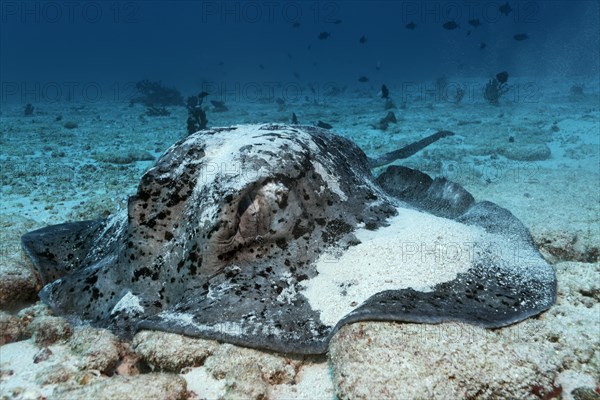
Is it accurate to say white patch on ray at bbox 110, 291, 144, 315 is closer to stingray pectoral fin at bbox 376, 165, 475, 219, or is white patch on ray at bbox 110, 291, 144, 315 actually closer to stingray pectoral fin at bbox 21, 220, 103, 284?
stingray pectoral fin at bbox 21, 220, 103, 284

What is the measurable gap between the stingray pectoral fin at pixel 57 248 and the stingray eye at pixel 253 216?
2081 mm

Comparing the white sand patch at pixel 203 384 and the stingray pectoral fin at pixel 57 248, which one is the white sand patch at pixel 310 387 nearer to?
the white sand patch at pixel 203 384

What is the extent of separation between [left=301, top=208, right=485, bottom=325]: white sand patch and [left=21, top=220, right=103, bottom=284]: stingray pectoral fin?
2.78 meters

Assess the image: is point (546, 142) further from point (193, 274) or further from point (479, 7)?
point (479, 7)

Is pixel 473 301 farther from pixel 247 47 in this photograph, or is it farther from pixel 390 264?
pixel 247 47

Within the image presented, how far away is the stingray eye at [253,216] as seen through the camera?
3270 mm

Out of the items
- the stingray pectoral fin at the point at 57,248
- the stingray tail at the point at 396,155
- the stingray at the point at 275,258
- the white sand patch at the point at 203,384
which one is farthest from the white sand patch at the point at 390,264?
the stingray pectoral fin at the point at 57,248

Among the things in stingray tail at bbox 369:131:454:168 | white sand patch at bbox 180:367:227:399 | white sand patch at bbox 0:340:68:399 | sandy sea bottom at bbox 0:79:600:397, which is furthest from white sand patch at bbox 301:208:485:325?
stingray tail at bbox 369:131:454:168

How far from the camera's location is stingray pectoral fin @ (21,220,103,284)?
13.2ft

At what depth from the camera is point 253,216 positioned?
10.8 ft

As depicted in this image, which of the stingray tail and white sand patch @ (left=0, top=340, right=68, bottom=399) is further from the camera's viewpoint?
the stingray tail

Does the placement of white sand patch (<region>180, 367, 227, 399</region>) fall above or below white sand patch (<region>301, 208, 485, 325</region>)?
below

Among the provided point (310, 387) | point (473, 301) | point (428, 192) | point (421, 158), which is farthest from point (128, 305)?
point (421, 158)

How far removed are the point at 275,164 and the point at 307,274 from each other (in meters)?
1.10
